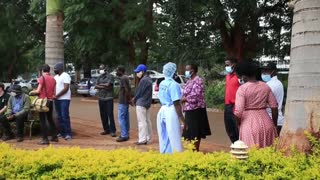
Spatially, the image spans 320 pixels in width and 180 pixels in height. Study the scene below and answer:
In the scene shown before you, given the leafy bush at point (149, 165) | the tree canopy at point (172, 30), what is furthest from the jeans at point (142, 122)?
the tree canopy at point (172, 30)

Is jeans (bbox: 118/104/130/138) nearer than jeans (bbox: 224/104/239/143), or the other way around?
jeans (bbox: 224/104/239/143)

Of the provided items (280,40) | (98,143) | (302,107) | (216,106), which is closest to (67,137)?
(98,143)

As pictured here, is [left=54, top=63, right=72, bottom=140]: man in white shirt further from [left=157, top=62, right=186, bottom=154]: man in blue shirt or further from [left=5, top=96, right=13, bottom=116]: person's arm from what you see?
[left=157, top=62, right=186, bottom=154]: man in blue shirt

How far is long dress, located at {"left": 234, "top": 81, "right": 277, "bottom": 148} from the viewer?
5.27 metres

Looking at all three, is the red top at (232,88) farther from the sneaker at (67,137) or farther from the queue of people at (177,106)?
the sneaker at (67,137)

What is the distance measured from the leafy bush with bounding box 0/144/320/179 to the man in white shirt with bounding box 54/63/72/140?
17.6 feet

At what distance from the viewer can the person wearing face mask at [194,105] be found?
7.89 metres

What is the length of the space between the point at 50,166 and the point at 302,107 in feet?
8.32

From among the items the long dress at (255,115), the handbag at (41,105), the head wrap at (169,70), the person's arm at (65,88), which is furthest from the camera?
the person's arm at (65,88)

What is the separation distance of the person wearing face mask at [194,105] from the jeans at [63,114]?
340cm

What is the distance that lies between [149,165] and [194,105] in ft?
12.0

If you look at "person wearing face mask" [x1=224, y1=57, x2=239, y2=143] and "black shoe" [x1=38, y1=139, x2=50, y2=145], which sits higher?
"person wearing face mask" [x1=224, y1=57, x2=239, y2=143]

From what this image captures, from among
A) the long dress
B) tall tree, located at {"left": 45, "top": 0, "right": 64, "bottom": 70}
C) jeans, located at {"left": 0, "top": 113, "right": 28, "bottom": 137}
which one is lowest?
jeans, located at {"left": 0, "top": 113, "right": 28, "bottom": 137}

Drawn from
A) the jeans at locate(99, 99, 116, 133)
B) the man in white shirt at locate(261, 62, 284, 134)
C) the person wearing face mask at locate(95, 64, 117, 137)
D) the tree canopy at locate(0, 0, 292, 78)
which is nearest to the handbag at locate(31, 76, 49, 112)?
the person wearing face mask at locate(95, 64, 117, 137)
